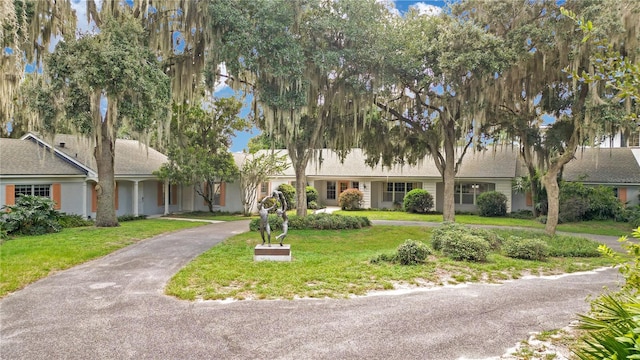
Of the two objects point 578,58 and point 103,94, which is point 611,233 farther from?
point 103,94

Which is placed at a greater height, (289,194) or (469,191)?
(469,191)

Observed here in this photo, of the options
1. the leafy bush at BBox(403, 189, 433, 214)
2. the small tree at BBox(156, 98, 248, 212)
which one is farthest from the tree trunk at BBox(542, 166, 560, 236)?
the small tree at BBox(156, 98, 248, 212)

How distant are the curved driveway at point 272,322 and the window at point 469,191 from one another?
1816cm

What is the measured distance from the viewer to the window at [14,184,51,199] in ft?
52.1

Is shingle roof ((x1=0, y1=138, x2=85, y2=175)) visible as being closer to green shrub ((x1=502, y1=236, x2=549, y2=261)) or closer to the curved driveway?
the curved driveway

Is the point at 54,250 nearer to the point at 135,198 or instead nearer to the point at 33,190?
the point at 33,190

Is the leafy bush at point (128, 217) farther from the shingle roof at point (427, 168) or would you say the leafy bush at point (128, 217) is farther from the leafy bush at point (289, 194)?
the shingle roof at point (427, 168)

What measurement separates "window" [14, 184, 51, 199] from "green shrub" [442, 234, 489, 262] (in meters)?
17.3

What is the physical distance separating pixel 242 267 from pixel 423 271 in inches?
166

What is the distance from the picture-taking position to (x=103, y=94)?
1255 cm

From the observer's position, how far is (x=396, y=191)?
89.9ft

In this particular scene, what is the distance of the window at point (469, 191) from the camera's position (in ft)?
82.5

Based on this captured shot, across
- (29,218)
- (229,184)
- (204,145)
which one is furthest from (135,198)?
(29,218)

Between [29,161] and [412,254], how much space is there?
688 inches
